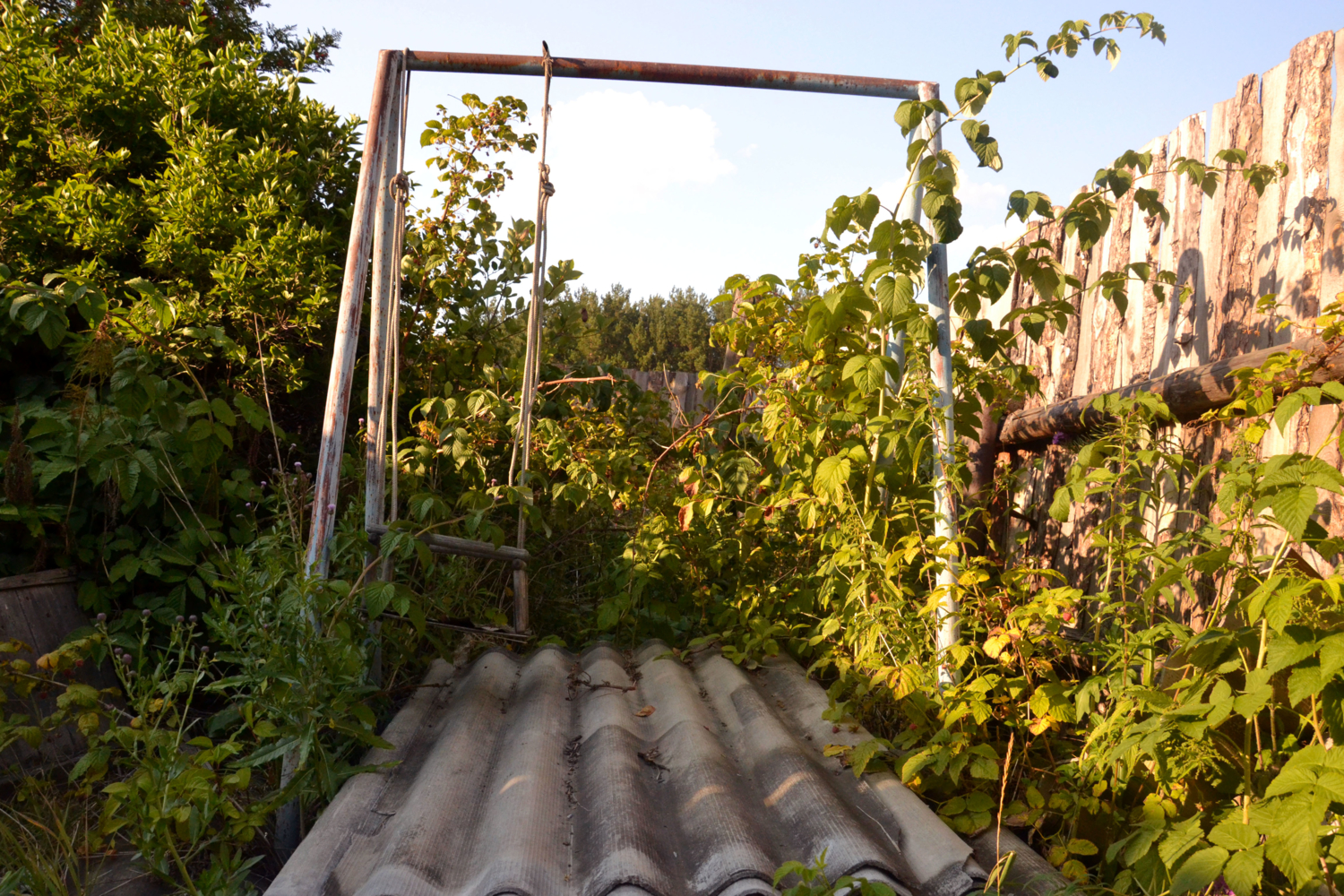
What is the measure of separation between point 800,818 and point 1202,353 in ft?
5.72

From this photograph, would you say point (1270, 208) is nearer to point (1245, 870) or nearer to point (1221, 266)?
point (1221, 266)

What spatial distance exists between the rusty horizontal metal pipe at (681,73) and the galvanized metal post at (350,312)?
205 millimetres

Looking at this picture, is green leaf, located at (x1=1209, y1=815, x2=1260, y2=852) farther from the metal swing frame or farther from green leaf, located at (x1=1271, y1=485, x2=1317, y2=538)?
the metal swing frame

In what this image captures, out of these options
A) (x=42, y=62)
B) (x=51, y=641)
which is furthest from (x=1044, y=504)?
(x=42, y=62)

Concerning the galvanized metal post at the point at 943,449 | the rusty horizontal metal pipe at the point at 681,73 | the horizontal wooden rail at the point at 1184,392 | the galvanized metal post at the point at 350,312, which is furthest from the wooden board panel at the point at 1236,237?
the galvanized metal post at the point at 350,312

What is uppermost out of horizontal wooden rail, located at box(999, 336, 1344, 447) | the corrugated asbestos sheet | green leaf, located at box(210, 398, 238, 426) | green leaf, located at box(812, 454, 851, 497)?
horizontal wooden rail, located at box(999, 336, 1344, 447)

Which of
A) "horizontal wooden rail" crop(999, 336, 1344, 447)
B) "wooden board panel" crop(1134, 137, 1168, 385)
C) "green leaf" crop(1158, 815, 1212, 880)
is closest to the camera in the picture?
"green leaf" crop(1158, 815, 1212, 880)

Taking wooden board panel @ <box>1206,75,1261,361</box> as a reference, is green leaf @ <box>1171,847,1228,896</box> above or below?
below

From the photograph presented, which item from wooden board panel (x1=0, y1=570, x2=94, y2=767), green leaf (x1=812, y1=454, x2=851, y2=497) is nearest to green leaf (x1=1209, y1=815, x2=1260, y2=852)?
green leaf (x1=812, y1=454, x2=851, y2=497)

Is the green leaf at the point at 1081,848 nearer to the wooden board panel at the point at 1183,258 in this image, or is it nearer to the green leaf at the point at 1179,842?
the green leaf at the point at 1179,842

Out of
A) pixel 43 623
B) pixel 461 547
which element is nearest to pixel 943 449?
pixel 461 547

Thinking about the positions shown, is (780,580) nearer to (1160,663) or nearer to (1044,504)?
(1044,504)

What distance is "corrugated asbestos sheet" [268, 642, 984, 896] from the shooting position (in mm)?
1648

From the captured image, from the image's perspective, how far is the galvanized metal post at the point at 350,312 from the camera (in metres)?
2.47
